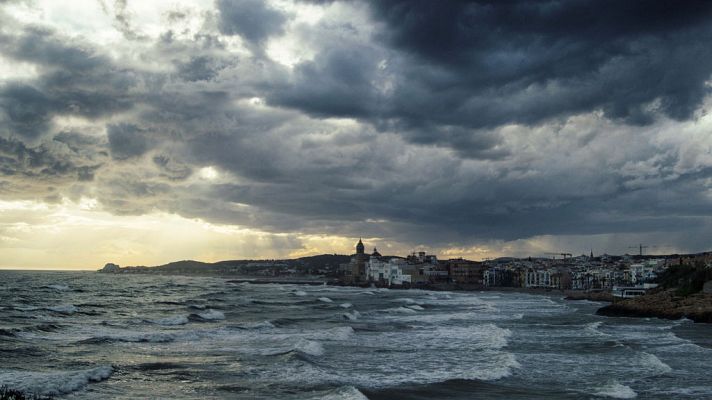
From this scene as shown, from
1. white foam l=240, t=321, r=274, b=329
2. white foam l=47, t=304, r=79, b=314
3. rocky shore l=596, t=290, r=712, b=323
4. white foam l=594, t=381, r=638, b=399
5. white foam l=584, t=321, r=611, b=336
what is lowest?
white foam l=240, t=321, r=274, b=329

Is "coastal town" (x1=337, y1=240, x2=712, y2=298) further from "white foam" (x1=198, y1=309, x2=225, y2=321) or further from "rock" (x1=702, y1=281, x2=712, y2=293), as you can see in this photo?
"white foam" (x1=198, y1=309, x2=225, y2=321)

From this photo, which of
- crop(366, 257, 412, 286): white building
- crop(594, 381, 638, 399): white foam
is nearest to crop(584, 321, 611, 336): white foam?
crop(594, 381, 638, 399): white foam

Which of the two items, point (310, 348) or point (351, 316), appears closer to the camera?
point (310, 348)

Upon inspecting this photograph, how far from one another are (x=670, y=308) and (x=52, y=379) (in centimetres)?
6128

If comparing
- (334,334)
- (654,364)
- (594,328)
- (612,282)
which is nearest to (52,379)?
(334,334)

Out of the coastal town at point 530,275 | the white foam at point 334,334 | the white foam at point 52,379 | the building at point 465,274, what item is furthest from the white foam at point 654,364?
the building at point 465,274

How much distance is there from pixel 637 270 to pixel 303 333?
127352mm

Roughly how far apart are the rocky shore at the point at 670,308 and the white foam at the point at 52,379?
52803 mm

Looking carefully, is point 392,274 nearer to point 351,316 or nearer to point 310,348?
point 351,316

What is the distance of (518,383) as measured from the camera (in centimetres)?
2642

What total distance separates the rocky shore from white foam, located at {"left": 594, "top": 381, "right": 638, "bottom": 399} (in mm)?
38316

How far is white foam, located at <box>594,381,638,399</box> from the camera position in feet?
76.3

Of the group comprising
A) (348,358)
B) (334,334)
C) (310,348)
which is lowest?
(348,358)

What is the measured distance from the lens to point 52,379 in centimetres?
2445
